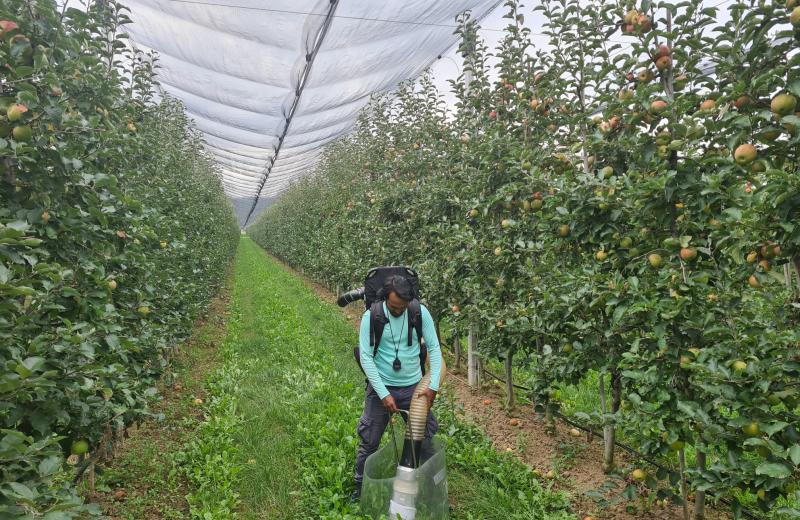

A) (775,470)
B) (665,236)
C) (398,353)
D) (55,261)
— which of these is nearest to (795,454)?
(775,470)

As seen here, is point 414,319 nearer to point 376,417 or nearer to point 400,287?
point 400,287

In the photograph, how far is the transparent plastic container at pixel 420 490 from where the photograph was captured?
8.83ft

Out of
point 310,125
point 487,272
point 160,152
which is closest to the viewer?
point 487,272

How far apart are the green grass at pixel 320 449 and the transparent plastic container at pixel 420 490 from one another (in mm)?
226

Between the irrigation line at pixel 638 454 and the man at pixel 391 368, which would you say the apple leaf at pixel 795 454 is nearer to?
the irrigation line at pixel 638 454

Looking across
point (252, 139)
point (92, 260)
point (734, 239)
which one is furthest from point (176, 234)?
point (252, 139)

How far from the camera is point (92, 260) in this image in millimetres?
2375

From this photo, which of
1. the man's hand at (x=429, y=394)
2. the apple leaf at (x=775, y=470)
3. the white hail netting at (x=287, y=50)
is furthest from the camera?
the white hail netting at (x=287, y=50)

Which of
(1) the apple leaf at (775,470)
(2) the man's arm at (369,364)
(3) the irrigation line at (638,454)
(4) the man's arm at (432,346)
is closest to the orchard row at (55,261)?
(2) the man's arm at (369,364)

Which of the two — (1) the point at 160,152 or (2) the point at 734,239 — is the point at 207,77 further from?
(2) the point at 734,239

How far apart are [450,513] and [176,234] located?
3878 millimetres

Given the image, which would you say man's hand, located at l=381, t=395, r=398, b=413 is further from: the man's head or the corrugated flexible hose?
the man's head

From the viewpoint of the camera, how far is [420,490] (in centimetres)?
269

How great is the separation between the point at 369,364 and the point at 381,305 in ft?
1.18
